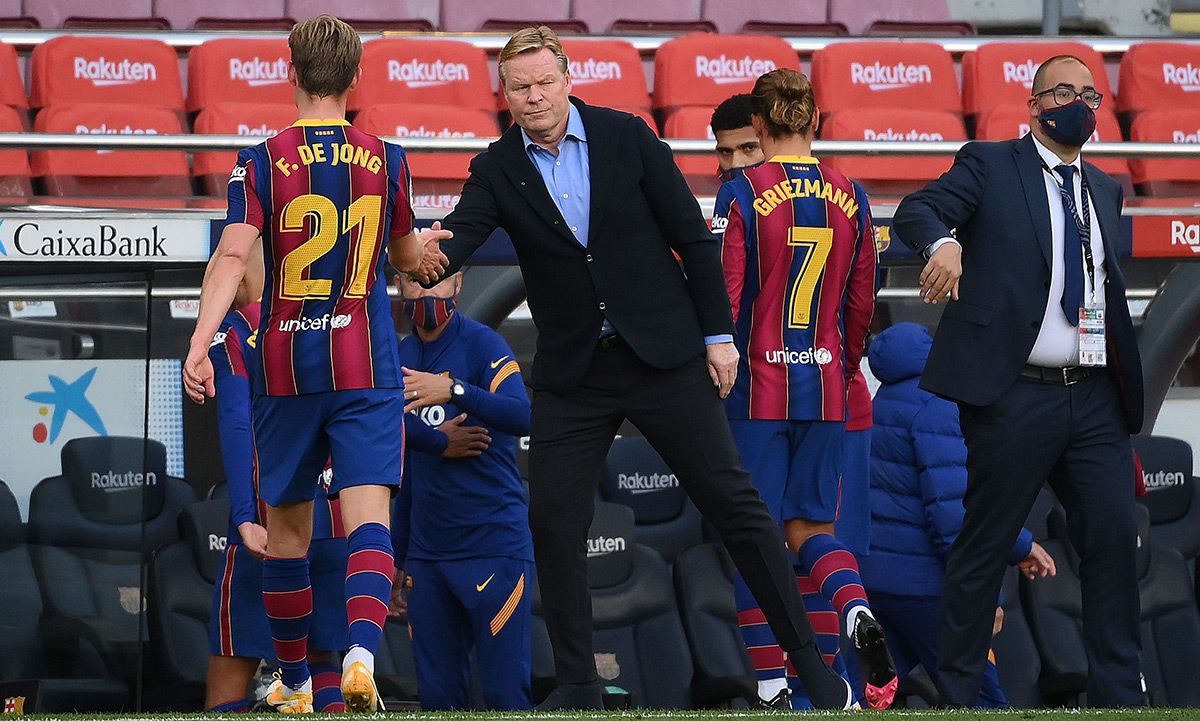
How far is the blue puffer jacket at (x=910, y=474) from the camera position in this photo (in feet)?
18.8

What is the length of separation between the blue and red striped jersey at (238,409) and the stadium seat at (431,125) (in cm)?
306

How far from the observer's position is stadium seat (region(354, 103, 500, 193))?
802 cm

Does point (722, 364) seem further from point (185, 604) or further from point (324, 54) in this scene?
point (185, 604)

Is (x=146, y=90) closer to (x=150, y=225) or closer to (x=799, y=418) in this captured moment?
(x=150, y=225)

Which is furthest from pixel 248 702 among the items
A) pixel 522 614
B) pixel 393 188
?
pixel 393 188

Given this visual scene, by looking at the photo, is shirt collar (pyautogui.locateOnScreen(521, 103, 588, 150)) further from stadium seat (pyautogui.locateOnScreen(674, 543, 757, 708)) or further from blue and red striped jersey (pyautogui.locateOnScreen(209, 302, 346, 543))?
stadium seat (pyautogui.locateOnScreen(674, 543, 757, 708))

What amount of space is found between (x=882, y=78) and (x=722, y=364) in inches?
233

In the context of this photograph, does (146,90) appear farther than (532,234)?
Yes

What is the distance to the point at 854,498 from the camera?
5246 mm

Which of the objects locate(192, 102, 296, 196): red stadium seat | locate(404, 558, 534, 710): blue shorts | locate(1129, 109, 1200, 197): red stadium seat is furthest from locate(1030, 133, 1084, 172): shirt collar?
locate(192, 102, 296, 196): red stadium seat

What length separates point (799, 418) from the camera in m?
4.86

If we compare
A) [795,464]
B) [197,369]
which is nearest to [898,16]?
[795,464]

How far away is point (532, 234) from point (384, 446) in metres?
0.65

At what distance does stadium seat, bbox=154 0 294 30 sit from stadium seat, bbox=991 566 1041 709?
6.26 meters
